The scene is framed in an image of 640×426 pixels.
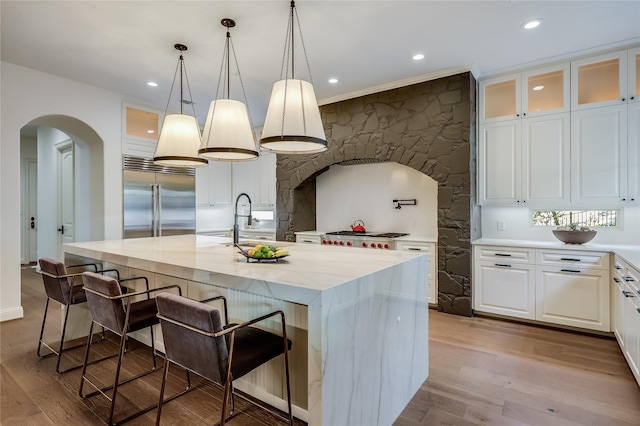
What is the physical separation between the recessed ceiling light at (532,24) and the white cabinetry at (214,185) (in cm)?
498

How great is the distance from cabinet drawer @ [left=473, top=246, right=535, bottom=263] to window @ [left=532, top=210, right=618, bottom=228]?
2.23 ft

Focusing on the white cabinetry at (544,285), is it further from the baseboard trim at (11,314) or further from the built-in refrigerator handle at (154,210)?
the baseboard trim at (11,314)

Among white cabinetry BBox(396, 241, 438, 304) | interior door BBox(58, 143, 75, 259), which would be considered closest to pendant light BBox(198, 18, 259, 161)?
white cabinetry BBox(396, 241, 438, 304)

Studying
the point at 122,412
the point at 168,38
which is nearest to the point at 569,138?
the point at 168,38

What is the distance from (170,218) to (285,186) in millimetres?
1917

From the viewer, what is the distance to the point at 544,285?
332 cm

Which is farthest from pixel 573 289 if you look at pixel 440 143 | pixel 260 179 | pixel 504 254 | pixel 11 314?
pixel 11 314

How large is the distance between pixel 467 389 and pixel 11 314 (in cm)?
468

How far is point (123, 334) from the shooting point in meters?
1.92

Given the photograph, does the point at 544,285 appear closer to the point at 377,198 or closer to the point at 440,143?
the point at 440,143

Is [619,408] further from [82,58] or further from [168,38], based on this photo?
[82,58]

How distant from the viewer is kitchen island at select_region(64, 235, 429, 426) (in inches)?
54.5

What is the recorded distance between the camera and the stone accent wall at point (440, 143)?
373 centimetres

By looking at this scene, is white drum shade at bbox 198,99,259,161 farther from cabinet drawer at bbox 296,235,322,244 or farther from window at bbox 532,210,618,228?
window at bbox 532,210,618,228
